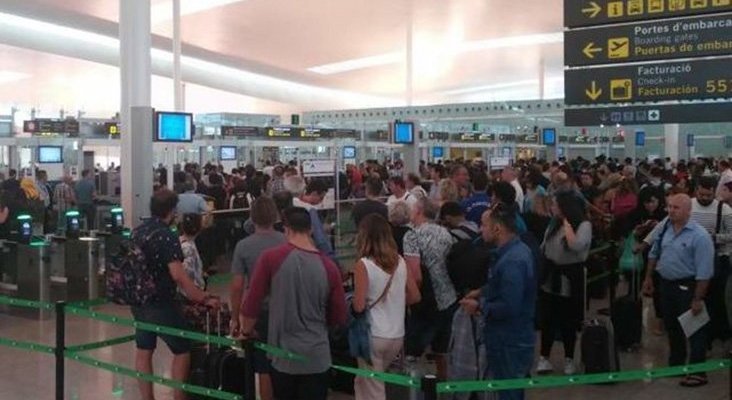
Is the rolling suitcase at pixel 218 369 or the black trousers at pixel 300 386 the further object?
the rolling suitcase at pixel 218 369

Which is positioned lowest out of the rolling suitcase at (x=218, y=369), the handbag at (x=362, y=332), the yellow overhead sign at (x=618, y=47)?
the rolling suitcase at (x=218, y=369)

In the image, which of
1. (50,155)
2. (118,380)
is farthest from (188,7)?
(118,380)

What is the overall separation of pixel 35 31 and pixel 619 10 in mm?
23009

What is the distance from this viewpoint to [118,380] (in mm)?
6488

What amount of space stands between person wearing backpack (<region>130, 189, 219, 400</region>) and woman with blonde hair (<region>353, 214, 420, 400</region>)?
42.6 inches

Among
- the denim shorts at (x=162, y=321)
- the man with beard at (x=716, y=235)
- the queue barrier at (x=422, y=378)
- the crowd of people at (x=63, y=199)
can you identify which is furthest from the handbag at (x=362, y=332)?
the crowd of people at (x=63, y=199)

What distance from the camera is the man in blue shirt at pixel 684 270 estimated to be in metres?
5.95

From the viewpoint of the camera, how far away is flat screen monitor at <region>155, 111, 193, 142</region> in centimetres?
1106

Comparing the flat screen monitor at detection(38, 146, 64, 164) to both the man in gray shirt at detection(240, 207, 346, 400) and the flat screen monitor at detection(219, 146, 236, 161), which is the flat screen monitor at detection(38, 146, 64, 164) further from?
the man in gray shirt at detection(240, 207, 346, 400)

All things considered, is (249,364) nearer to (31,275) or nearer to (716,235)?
(716,235)

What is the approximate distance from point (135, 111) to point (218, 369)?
663cm

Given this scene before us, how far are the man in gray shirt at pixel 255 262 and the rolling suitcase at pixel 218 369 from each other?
200 millimetres

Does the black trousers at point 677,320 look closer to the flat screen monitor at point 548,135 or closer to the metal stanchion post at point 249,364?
the metal stanchion post at point 249,364

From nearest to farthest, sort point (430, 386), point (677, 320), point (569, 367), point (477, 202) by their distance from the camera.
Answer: point (430, 386), point (677, 320), point (569, 367), point (477, 202)
